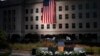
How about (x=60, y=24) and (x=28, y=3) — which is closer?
(x=60, y=24)

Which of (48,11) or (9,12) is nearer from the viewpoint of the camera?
(48,11)

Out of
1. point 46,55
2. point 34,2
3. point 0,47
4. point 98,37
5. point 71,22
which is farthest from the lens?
point 34,2

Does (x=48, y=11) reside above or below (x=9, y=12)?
above

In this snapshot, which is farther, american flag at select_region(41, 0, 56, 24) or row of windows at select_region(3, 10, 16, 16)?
row of windows at select_region(3, 10, 16, 16)

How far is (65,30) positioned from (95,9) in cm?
1014

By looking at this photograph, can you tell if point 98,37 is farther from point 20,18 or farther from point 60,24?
point 20,18

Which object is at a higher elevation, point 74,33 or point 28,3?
point 28,3

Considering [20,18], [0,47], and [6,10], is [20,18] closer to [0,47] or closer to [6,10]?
[6,10]

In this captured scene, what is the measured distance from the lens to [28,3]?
86.8m

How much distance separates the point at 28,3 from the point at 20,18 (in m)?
5.08

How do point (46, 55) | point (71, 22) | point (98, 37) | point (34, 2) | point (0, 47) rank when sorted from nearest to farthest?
point (46, 55)
point (0, 47)
point (98, 37)
point (71, 22)
point (34, 2)

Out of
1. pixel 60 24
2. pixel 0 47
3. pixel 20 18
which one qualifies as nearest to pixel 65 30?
pixel 60 24

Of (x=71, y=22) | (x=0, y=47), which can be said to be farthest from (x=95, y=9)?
(x=0, y=47)

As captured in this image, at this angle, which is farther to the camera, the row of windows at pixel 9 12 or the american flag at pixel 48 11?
the row of windows at pixel 9 12
